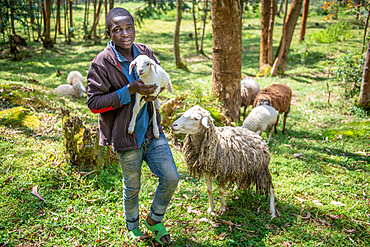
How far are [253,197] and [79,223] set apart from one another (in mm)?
2720

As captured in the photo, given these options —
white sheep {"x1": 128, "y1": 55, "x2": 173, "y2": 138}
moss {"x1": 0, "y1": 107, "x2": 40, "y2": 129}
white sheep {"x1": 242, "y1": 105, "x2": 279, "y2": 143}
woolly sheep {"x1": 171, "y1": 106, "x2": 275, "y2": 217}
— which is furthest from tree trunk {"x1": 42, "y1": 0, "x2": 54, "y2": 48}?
white sheep {"x1": 128, "y1": 55, "x2": 173, "y2": 138}

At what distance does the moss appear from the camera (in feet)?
17.4

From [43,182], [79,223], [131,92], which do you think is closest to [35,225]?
[79,223]

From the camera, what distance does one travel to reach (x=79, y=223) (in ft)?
11.2

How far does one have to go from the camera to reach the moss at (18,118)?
5289 mm

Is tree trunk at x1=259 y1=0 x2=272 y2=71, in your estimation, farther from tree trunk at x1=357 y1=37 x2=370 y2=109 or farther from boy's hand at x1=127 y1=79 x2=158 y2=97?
boy's hand at x1=127 y1=79 x2=158 y2=97

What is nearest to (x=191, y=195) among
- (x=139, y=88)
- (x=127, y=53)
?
(x=139, y=88)

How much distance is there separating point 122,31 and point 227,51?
4.27 m

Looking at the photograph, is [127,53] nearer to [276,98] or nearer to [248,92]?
[276,98]

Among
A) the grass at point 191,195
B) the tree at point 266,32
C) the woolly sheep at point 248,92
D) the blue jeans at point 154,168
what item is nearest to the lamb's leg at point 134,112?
the blue jeans at point 154,168

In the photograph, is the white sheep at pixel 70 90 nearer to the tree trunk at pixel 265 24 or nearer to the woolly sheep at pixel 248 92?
the woolly sheep at pixel 248 92

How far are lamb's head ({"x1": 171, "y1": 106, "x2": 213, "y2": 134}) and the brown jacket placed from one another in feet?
2.39

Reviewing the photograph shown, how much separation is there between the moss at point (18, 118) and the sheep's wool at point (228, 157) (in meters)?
3.80

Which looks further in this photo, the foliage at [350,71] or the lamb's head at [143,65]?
the foliage at [350,71]
